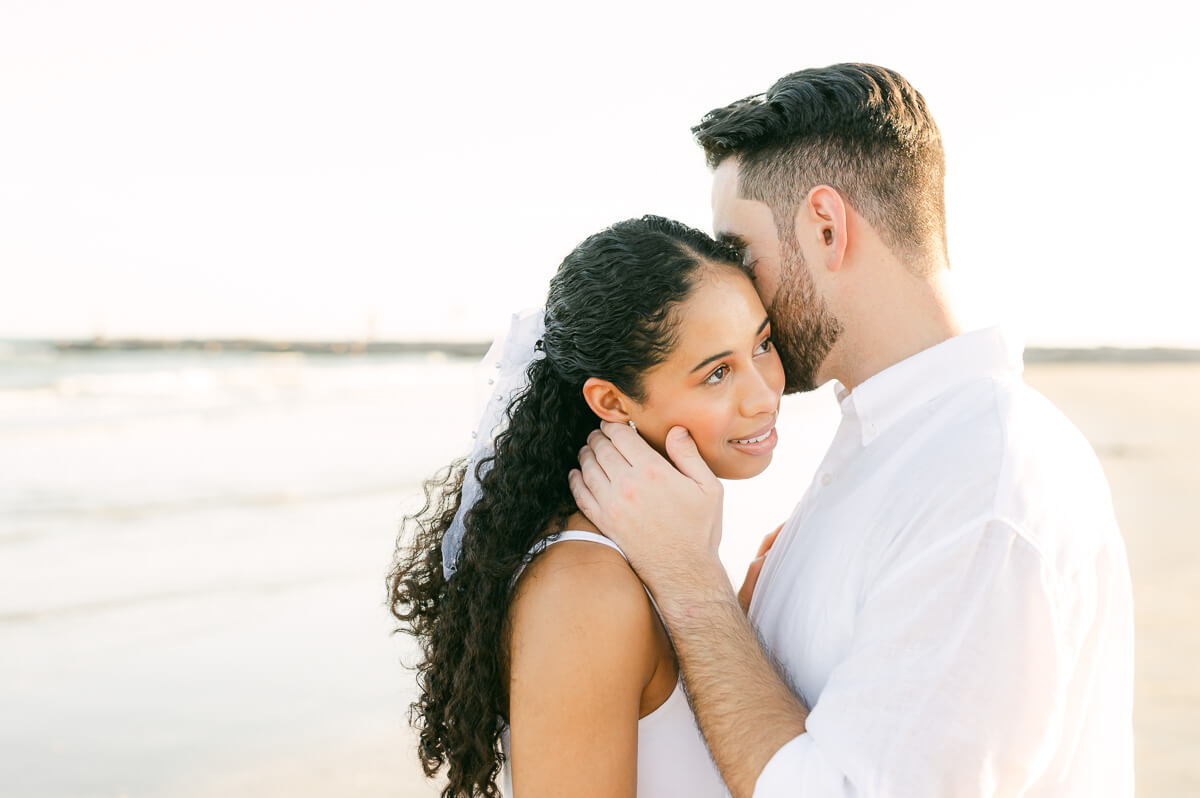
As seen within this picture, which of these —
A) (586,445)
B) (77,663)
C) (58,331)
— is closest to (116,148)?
(58,331)

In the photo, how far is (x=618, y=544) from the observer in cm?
216

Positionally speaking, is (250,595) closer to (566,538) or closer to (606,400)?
(606,400)

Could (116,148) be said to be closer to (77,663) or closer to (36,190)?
(36,190)

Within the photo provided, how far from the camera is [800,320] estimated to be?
2361 mm

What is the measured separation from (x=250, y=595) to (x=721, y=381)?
5185 mm

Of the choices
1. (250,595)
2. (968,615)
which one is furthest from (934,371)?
(250,595)

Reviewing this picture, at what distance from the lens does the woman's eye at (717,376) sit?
2.38 m

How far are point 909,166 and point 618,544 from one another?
3.65ft

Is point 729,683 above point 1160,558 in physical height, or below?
above

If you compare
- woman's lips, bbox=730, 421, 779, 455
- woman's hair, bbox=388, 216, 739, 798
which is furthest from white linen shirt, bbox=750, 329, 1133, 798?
woman's hair, bbox=388, 216, 739, 798

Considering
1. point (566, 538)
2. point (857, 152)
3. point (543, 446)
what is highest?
point (857, 152)

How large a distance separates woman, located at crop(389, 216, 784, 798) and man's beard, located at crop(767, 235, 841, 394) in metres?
0.05

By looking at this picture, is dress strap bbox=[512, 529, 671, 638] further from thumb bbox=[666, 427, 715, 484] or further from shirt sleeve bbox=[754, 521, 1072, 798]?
A: shirt sleeve bbox=[754, 521, 1072, 798]

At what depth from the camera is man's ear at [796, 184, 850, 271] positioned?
224 cm
